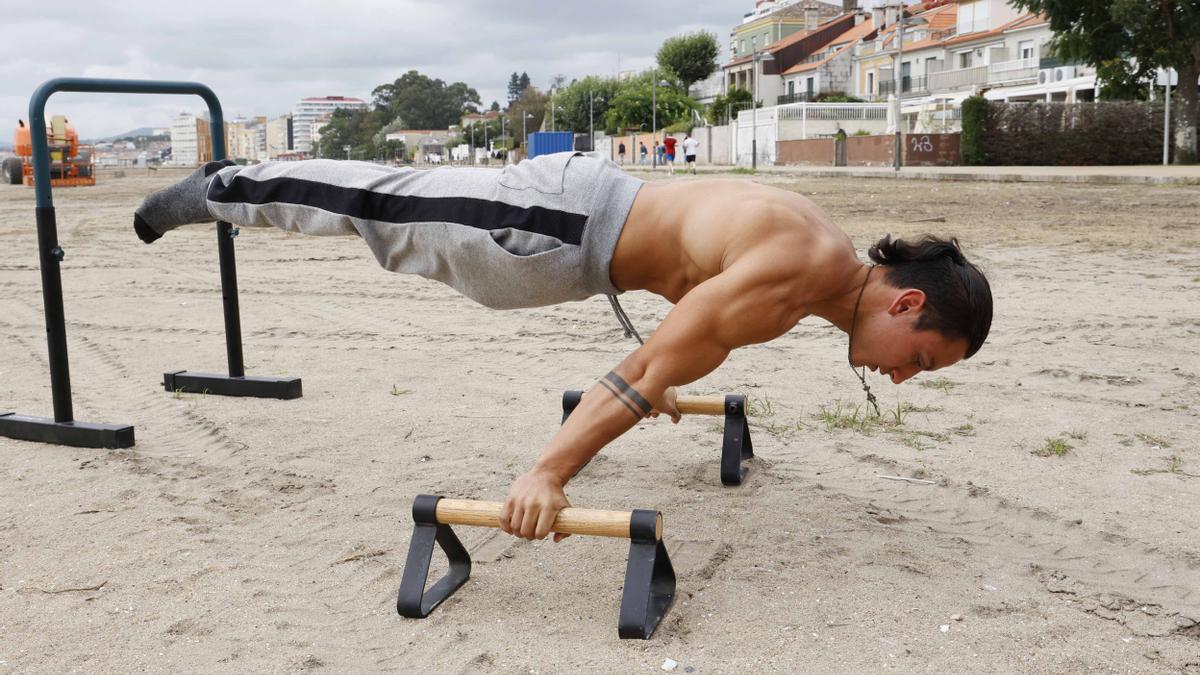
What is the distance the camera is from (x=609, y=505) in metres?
3.53

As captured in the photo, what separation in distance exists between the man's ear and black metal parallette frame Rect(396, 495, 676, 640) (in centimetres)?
85

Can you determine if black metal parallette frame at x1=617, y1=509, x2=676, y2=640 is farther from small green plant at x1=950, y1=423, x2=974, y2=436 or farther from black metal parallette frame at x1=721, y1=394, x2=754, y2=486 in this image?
small green plant at x1=950, y1=423, x2=974, y2=436

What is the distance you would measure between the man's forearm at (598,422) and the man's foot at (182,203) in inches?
69.7

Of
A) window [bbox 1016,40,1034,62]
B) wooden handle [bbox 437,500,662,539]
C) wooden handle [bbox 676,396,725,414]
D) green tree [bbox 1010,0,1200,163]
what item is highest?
window [bbox 1016,40,1034,62]

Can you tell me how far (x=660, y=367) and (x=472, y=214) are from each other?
2.94ft

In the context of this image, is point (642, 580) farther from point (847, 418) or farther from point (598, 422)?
point (847, 418)

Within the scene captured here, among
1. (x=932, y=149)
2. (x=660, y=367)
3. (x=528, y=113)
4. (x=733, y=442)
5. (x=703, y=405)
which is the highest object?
(x=528, y=113)

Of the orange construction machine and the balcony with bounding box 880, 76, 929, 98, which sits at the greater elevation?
the balcony with bounding box 880, 76, 929, 98

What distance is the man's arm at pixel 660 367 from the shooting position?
2510 mm

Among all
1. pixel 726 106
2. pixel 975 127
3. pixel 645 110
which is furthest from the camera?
pixel 645 110

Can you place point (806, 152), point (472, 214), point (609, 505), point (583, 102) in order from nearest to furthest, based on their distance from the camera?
1. point (472, 214)
2. point (609, 505)
3. point (806, 152)
4. point (583, 102)

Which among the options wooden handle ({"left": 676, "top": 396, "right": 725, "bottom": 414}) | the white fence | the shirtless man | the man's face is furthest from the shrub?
the man's face

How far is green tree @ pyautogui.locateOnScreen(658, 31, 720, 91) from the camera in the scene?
272 feet

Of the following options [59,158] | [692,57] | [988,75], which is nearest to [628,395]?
→ [59,158]
